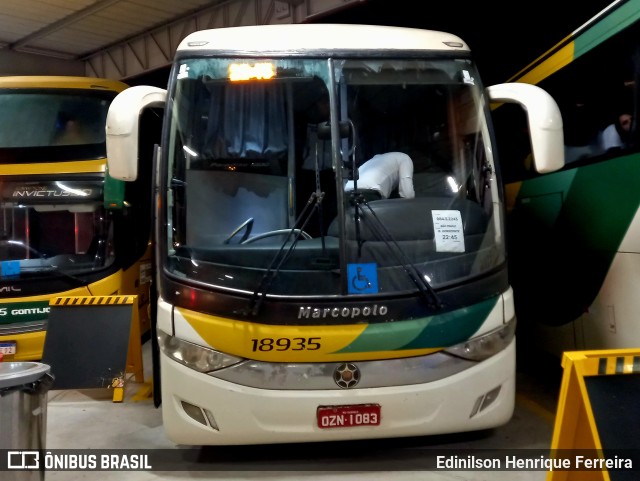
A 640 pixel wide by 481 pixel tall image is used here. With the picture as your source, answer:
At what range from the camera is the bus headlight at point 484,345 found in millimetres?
3930

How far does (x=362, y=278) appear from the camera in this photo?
12.8 feet

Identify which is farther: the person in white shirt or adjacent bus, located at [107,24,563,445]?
the person in white shirt

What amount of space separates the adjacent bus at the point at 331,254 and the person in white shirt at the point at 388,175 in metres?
0.05

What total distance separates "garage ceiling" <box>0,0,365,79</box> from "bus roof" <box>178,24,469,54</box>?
5.58 meters

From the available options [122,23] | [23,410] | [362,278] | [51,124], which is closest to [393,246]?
[362,278]

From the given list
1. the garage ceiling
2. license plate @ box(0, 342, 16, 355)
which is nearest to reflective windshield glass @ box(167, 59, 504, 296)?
license plate @ box(0, 342, 16, 355)

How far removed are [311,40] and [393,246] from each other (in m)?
1.65

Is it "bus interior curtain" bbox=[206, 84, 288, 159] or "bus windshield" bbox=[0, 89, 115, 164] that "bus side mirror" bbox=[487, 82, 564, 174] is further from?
"bus windshield" bbox=[0, 89, 115, 164]

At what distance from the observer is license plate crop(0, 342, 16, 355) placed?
676cm

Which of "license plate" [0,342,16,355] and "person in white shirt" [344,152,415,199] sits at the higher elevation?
"person in white shirt" [344,152,415,199]

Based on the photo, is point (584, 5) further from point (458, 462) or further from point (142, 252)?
point (142, 252)

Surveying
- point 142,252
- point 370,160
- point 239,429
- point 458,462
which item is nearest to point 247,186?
point 370,160

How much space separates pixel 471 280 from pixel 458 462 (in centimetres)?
130

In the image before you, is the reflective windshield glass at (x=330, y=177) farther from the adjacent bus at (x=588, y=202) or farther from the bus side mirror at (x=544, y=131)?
the adjacent bus at (x=588, y=202)
